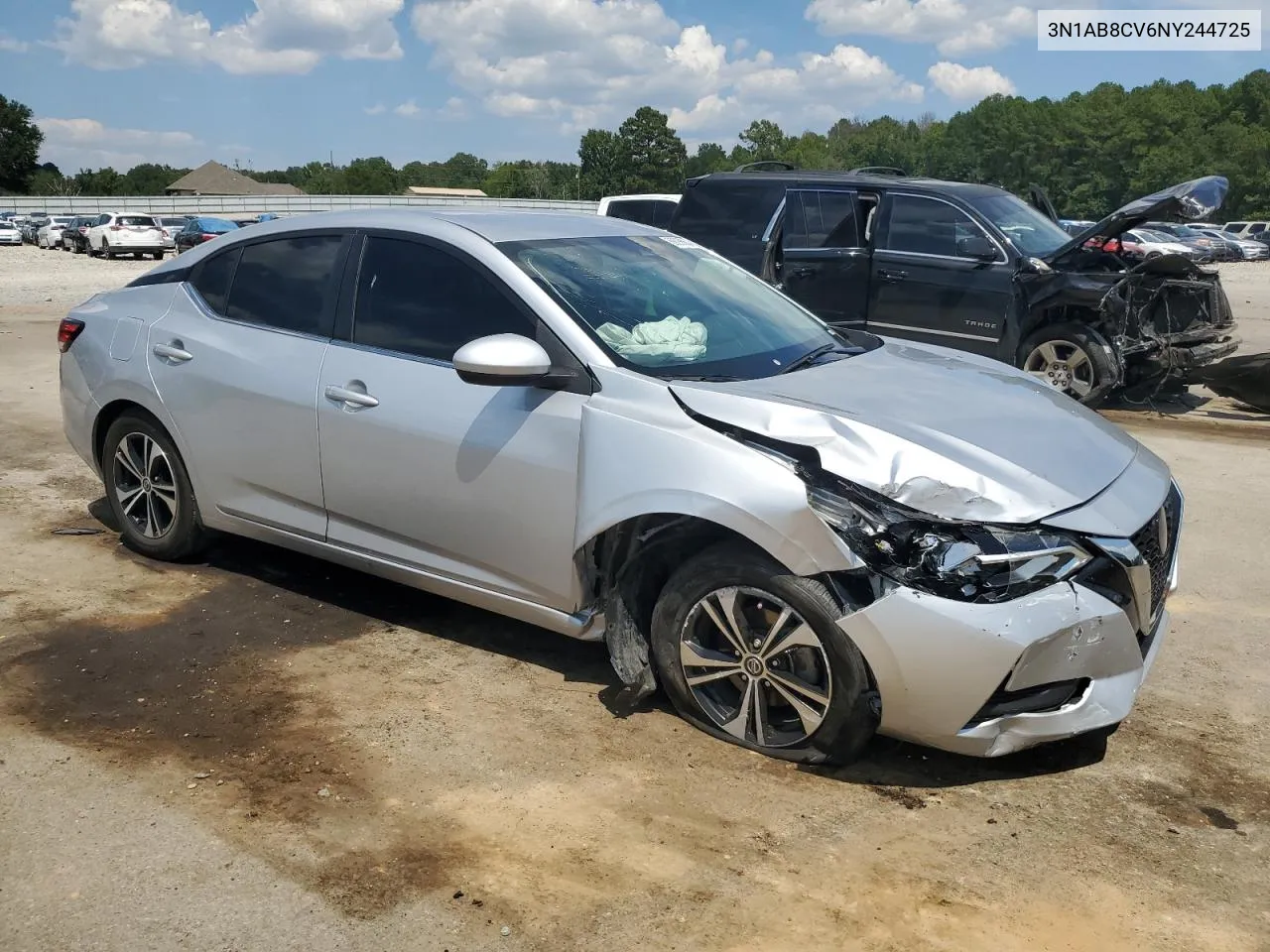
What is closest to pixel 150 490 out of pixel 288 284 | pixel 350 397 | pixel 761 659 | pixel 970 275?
pixel 288 284

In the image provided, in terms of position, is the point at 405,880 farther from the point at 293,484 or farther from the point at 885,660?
the point at 293,484

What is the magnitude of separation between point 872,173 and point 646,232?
6672 millimetres

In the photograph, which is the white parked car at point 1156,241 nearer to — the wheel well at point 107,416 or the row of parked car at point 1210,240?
the row of parked car at point 1210,240

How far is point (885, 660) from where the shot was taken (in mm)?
3291

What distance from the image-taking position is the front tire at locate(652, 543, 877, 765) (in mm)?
3393

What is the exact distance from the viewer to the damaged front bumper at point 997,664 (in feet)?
10.4

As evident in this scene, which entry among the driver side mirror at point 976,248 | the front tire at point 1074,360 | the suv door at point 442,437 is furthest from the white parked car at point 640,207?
the suv door at point 442,437

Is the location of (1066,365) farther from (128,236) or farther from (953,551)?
(128,236)

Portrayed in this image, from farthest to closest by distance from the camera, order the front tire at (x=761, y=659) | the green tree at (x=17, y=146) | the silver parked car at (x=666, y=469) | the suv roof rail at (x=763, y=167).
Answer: the green tree at (x=17, y=146) < the suv roof rail at (x=763, y=167) < the front tire at (x=761, y=659) < the silver parked car at (x=666, y=469)

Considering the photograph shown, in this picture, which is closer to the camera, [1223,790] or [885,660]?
[885,660]

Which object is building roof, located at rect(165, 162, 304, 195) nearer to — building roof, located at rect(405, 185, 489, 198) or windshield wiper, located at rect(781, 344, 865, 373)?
building roof, located at rect(405, 185, 489, 198)

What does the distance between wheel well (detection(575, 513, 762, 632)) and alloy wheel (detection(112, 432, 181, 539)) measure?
2.39m

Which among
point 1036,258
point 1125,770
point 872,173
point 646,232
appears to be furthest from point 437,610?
point 872,173

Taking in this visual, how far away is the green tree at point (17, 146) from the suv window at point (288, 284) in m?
98.2
